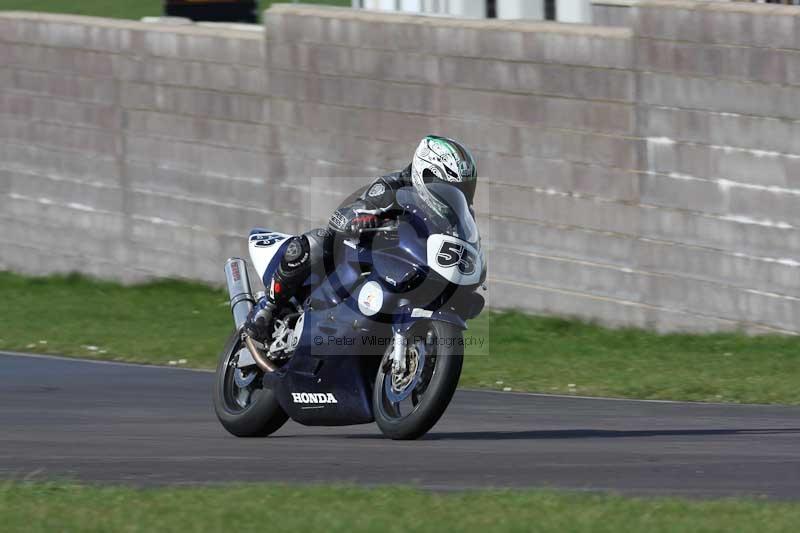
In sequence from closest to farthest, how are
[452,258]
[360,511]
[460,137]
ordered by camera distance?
[360,511], [452,258], [460,137]

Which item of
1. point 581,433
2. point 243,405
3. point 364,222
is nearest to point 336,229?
point 364,222

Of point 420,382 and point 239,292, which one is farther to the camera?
point 239,292

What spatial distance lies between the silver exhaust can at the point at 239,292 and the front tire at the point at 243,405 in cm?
15

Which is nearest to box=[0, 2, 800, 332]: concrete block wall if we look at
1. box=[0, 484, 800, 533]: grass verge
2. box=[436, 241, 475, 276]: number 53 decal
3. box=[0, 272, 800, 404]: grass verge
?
box=[0, 272, 800, 404]: grass verge

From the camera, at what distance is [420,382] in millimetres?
8656

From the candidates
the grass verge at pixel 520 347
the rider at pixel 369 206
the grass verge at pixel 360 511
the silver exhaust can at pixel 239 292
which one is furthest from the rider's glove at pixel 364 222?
the grass verge at pixel 360 511

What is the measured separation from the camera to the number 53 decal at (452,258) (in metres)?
8.50

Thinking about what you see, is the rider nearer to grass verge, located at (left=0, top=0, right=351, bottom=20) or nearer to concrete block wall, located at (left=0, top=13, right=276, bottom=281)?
concrete block wall, located at (left=0, top=13, right=276, bottom=281)

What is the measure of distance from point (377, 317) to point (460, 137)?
8.52 m

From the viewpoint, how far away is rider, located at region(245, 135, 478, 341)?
8773 millimetres

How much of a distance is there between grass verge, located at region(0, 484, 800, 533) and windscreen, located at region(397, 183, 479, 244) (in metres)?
2.03

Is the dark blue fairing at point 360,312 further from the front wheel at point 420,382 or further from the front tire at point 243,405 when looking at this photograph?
the front tire at point 243,405

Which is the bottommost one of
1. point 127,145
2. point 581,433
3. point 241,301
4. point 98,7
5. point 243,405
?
point 98,7

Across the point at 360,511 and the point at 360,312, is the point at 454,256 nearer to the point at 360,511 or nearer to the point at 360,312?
the point at 360,312
